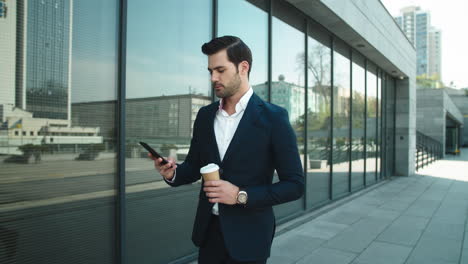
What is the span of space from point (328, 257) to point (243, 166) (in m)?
3.39

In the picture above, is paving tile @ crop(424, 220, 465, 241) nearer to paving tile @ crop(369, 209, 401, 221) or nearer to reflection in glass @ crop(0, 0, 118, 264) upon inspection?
paving tile @ crop(369, 209, 401, 221)

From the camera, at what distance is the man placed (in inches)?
64.6

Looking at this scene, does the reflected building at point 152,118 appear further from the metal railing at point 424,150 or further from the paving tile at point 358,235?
the metal railing at point 424,150

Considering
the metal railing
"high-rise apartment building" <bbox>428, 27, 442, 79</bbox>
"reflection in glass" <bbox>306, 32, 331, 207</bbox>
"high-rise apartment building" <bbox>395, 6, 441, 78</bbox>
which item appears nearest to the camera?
"reflection in glass" <bbox>306, 32, 331, 207</bbox>

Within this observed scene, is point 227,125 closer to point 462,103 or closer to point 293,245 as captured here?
point 293,245

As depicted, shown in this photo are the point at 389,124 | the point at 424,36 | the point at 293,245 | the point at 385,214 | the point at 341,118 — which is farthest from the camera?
the point at 424,36

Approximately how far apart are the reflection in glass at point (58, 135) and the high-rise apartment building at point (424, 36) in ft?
449

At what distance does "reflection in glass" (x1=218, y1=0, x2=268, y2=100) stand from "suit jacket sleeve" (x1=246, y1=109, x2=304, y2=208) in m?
3.36

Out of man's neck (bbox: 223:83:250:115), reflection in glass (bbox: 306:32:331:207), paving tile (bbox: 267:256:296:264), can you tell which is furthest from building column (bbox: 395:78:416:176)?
man's neck (bbox: 223:83:250:115)

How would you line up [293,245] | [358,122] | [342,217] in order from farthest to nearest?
[358,122]
[342,217]
[293,245]

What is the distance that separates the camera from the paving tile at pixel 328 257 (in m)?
4.37

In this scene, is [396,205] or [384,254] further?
[396,205]

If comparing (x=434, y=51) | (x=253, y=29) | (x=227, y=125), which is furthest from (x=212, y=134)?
(x=434, y=51)

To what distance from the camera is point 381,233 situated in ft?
18.5
